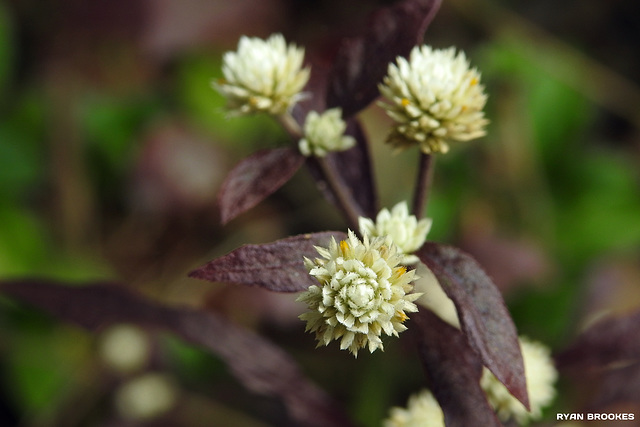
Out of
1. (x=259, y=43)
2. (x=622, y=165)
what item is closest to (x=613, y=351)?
(x=259, y=43)

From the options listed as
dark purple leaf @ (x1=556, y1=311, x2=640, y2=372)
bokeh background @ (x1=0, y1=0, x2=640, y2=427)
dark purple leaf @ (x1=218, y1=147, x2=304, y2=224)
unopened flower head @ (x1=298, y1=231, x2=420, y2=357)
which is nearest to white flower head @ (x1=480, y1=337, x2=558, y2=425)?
dark purple leaf @ (x1=556, y1=311, x2=640, y2=372)

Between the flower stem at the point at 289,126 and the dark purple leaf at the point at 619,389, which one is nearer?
the flower stem at the point at 289,126

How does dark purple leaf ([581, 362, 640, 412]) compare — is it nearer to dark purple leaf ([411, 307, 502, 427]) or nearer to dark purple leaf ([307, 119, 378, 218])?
dark purple leaf ([411, 307, 502, 427])

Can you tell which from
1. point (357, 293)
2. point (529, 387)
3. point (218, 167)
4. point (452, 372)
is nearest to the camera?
point (357, 293)

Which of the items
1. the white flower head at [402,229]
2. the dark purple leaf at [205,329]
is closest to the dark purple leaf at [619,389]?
the dark purple leaf at [205,329]

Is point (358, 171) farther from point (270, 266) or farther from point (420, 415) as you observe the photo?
point (420, 415)

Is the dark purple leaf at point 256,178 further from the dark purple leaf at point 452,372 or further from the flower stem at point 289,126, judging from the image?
the dark purple leaf at point 452,372

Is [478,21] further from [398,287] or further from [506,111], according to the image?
[398,287]

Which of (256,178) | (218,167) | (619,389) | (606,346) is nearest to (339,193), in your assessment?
(256,178)
